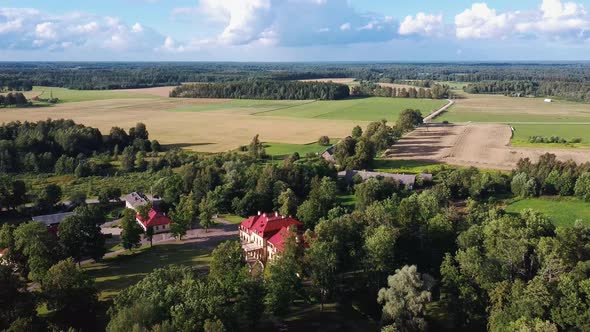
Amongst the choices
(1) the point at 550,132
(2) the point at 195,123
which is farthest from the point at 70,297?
(1) the point at 550,132

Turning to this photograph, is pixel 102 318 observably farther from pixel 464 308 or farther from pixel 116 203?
pixel 116 203

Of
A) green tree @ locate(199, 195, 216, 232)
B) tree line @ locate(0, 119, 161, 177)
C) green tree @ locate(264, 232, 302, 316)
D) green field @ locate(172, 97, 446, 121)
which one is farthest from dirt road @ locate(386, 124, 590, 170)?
green tree @ locate(264, 232, 302, 316)

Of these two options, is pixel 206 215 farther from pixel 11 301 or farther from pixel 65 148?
pixel 65 148

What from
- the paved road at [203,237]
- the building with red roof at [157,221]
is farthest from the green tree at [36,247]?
the building with red roof at [157,221]

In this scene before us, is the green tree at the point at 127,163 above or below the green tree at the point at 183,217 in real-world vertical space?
above

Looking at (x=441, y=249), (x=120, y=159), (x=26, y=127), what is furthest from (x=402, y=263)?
(x=26, y=127)

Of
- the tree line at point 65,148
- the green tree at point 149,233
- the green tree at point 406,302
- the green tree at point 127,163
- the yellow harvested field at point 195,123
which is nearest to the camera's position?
the green tree at point 406,302

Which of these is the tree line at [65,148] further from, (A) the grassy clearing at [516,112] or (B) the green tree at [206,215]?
(A) the grassy clearing at [516,112]
